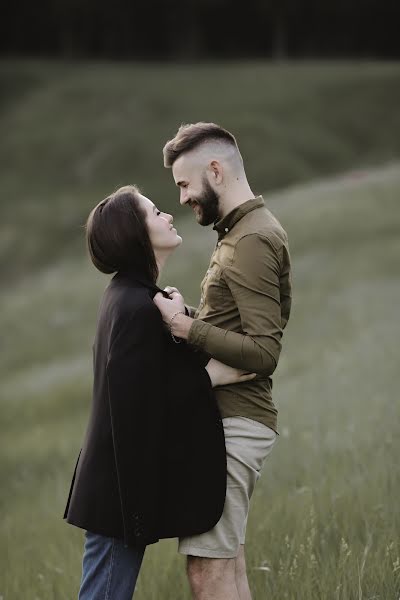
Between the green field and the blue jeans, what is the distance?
103 centimetres

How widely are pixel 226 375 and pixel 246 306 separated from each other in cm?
33

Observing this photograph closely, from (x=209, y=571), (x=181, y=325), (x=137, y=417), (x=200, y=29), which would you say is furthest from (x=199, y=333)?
(x=200, y=29)

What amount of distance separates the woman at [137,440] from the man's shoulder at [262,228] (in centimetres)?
47

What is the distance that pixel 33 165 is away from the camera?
4506cm

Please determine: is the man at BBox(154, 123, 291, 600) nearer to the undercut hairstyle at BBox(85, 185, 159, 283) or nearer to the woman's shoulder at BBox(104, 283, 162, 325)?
the woman's shoulder at BBox(104, 283, 162, 325)

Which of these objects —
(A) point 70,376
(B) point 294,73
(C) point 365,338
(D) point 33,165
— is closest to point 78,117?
(D) point 33,165

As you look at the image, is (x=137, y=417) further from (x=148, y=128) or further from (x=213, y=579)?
(x=148, y=128)

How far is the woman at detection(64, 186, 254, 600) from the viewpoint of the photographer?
3895 mm

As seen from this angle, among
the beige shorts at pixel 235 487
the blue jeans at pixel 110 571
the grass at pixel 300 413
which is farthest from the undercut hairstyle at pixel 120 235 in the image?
the grass at pixel 300 413

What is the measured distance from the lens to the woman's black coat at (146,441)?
388 cm

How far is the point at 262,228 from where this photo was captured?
4.04 m

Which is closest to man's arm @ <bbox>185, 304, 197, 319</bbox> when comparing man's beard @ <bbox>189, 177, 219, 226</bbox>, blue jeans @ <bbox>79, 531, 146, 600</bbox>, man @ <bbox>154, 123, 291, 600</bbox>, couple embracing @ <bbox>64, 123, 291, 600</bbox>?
man @ <bbox>154, 123, 291, 600</bbox>

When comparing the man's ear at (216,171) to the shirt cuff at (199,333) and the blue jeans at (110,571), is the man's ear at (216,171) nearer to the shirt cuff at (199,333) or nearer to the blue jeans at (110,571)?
the shirt cuff at (199,333)

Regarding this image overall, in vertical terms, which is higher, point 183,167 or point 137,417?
point 183,167
